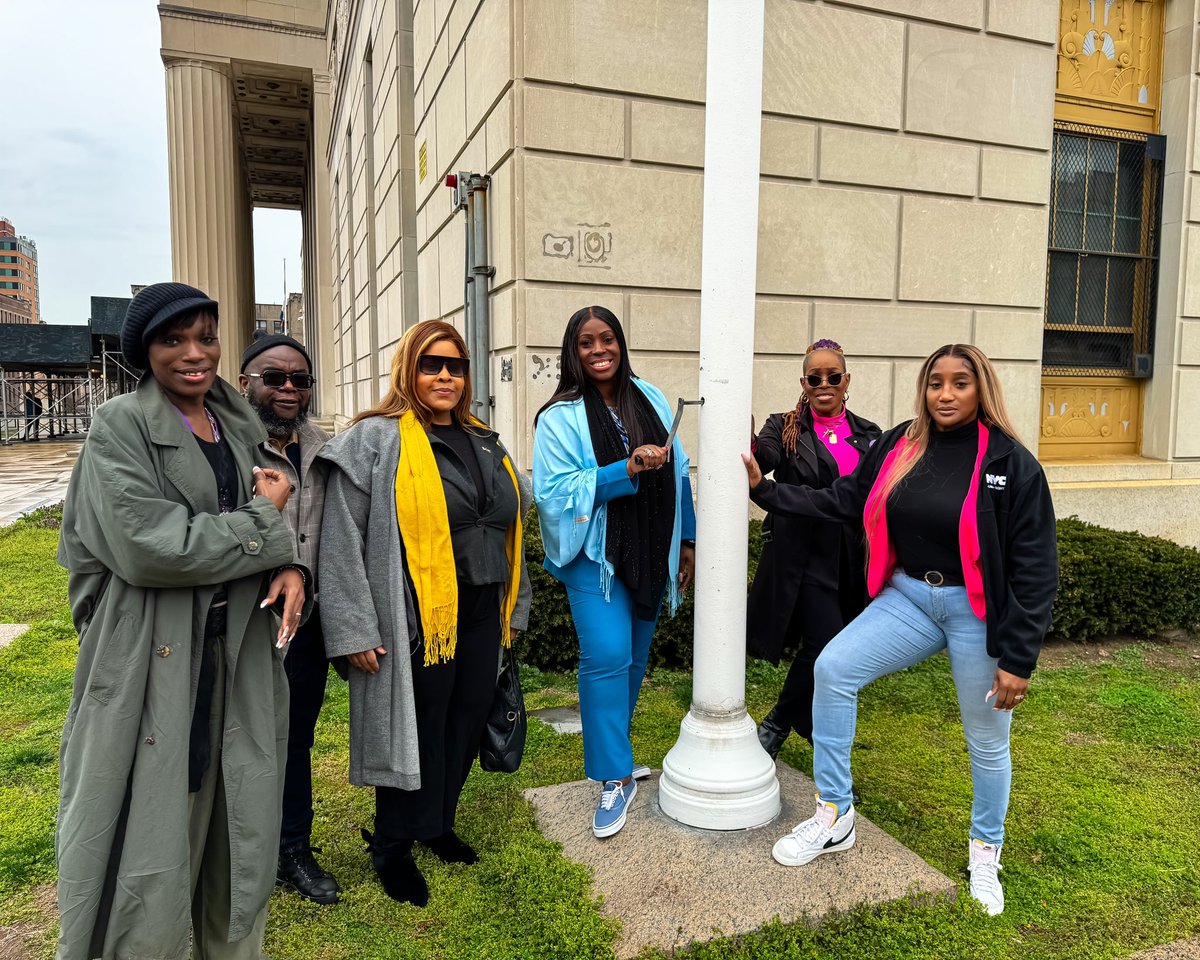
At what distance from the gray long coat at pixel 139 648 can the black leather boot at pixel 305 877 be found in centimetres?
87

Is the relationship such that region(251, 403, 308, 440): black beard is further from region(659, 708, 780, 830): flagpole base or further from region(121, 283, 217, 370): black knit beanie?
region(659, 708, 780, 830): flagpole base

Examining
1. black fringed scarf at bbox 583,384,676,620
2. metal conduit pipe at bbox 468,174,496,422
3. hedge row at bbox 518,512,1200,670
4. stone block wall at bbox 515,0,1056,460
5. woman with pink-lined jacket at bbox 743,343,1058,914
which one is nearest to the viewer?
woman with pink-lined jacket at bbox 743,343,1058,914

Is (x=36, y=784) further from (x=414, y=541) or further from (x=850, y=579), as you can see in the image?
(x=850, y=579)

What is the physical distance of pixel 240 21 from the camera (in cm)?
2214

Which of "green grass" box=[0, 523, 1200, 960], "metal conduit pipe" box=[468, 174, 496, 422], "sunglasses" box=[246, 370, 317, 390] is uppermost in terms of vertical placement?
"metal conduit pipe" box=[468, 174, 496, 422]

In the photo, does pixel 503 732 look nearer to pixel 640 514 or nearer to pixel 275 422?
pixel 640 514

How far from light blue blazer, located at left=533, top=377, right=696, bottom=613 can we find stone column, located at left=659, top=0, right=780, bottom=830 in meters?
0.41

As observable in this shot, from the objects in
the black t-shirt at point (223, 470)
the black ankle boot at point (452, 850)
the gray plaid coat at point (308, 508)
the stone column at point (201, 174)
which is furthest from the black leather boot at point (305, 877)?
the stone column at point (201, 174)

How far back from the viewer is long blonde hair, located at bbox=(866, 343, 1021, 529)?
9.57 feet

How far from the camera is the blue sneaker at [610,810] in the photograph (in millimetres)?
3309

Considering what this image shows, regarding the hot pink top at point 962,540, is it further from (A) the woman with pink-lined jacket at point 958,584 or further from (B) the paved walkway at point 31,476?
(B) the paved walkway at point 31,476

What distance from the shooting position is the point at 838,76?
675cm

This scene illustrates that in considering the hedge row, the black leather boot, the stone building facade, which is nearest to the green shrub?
the hedge row

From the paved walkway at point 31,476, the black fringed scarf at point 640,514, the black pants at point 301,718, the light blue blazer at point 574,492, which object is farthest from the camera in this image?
the paved walkway at point 31,476
